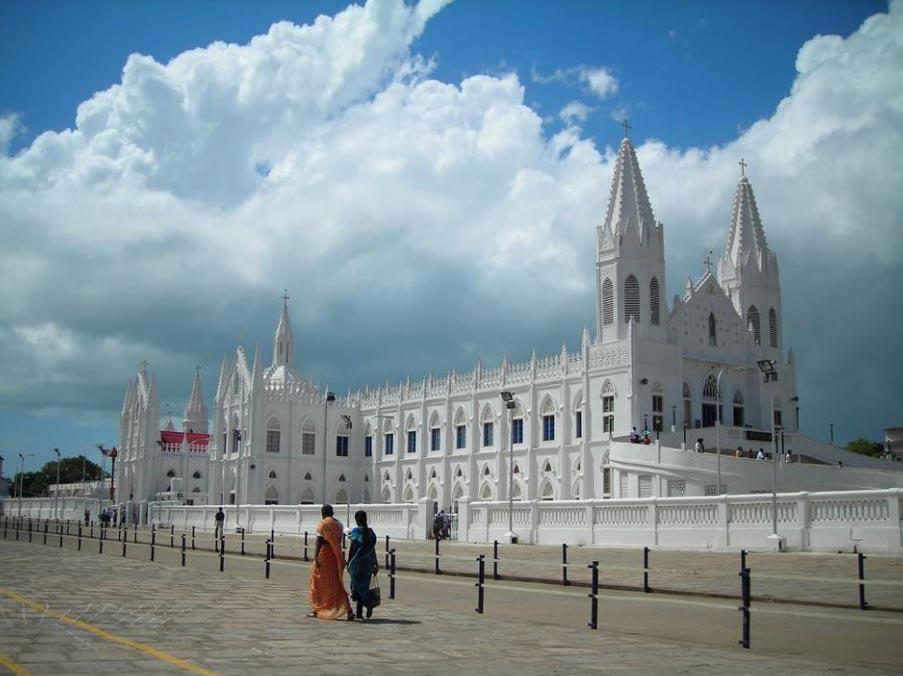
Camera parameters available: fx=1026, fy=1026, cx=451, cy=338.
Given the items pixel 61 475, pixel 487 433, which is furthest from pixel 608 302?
pixel 61 475

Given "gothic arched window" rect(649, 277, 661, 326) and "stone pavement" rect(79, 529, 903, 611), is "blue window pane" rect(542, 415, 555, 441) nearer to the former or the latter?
"gothic arched window" rect(649, 277, 661, 326)

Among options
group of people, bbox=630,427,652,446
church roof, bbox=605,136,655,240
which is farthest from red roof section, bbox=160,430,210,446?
group of people, bbox=630,427,652,446

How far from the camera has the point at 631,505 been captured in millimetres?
32844

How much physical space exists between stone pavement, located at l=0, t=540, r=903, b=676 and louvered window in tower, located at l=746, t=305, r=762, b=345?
51371mm

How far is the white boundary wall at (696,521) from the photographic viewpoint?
2602 centimetres

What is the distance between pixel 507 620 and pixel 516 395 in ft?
175

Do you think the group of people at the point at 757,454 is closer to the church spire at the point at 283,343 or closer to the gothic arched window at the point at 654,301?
the gothic arched window at the point at 654,301

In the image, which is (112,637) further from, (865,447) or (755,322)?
(865,447)

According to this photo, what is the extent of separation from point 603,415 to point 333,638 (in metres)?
49.4

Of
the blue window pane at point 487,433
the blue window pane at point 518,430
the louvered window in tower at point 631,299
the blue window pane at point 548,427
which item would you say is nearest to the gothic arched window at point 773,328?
the louvered window in tower at point 631,299

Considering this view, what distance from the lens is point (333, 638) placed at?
12883mm

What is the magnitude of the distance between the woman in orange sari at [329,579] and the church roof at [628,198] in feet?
165

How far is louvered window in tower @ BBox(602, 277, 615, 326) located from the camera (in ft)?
205

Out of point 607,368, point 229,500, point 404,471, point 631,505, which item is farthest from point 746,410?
point 229,500
